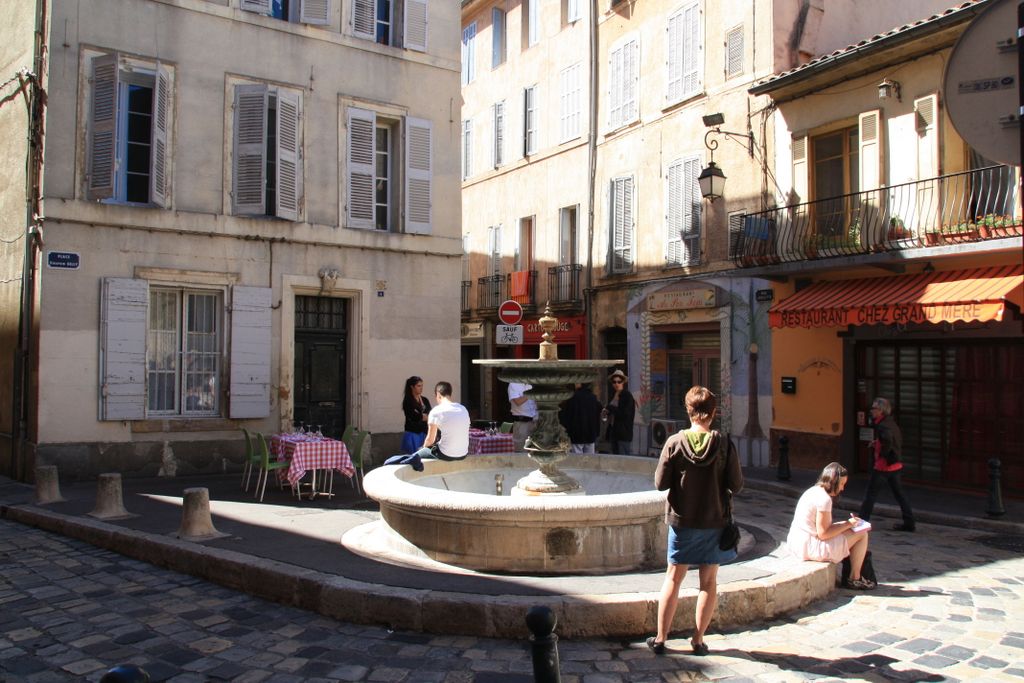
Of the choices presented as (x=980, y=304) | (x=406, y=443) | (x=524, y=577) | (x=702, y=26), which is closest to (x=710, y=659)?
(x=524, y=577)

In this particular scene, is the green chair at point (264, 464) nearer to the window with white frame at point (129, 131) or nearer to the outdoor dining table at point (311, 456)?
the outdoor dining table at point (311, 456)

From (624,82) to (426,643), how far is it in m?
16.6

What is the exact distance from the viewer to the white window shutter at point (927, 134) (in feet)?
40.4

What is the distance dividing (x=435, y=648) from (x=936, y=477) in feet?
33.7

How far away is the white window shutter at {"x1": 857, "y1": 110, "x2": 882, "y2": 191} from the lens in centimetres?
1319

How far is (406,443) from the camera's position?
10.4 metres

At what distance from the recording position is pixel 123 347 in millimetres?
11664

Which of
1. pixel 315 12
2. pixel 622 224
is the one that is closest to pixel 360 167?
pixel 315 12

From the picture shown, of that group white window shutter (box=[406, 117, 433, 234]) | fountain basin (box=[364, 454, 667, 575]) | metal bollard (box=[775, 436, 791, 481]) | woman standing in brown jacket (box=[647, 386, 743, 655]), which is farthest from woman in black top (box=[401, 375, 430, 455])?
metal bollard (box=[775, 436, 791, 481])

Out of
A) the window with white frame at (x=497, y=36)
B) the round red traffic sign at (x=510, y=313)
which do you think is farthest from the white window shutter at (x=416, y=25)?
Answer: the window with white frame at (x=497, y=36)

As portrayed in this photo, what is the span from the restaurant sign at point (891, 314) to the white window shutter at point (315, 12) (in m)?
8.96

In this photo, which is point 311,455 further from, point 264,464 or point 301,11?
point 301,11

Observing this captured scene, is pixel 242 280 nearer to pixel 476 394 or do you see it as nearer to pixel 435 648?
pixel 435 648

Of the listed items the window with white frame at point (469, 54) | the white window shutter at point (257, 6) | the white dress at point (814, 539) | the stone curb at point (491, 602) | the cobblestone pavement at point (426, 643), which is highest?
the window with white frame at point (469, 54)
